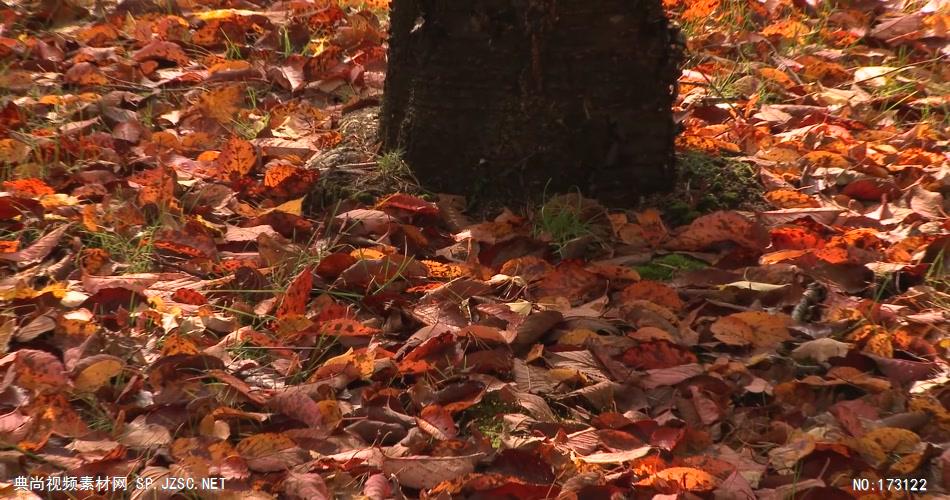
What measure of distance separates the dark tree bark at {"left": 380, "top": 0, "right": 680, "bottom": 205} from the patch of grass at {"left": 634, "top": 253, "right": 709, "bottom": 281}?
0.89ft

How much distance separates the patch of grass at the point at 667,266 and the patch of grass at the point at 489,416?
65cm

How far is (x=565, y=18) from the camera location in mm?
2777

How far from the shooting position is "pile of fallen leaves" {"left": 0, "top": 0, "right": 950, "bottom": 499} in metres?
2.01

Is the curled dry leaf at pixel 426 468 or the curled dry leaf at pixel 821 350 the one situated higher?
the curled dry leaf at pixel 821 350

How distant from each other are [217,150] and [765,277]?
1.76 metres

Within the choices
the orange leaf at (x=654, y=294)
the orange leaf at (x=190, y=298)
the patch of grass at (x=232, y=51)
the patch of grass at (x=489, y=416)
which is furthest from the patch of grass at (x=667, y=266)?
the patch of grass at (x=232, y=51)

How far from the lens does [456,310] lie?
2.48m

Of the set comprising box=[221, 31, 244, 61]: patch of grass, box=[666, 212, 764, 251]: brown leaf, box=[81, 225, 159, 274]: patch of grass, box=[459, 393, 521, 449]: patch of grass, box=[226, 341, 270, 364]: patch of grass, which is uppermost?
box=[221, 31, 244, 61]: patch of grass

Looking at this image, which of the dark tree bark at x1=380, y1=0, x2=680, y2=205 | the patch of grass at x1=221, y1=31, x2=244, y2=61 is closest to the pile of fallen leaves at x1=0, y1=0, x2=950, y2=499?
the dark tree bark at x1=380, y1=0, x2=680, y2=205

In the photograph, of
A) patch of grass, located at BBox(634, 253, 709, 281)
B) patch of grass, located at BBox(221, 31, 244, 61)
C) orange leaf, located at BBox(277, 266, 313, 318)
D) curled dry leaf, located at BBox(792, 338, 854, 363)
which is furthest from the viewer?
patch of grass, located at BBox(221, 31, 244, 61)

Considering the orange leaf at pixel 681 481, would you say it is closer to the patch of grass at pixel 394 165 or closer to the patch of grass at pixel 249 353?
the patch of grass at pixel 249 353

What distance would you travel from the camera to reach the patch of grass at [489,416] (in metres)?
2.12

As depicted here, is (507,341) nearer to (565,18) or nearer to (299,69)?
(565,18)

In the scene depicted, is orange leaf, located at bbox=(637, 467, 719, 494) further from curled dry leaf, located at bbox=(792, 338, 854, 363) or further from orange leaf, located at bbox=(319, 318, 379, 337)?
orange leaf, located at bbox=(319, 318, 379, 337)
